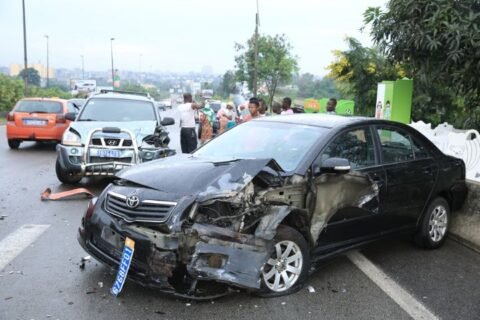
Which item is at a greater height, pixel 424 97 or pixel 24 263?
pixel 424 97

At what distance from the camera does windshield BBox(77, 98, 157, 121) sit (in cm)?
992

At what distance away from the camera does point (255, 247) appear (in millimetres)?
4012

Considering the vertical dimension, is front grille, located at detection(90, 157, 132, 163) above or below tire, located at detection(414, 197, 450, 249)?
above

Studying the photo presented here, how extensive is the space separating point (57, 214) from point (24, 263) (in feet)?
6.88

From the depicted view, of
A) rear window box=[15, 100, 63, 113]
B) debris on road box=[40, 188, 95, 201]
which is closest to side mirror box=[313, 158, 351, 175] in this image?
debris on road box=[40, 188, 95, 201]

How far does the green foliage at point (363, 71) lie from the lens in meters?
17.3

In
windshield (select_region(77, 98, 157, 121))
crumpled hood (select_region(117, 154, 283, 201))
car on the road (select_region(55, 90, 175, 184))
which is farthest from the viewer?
windshield (select_region(77, 98, 157, 121))

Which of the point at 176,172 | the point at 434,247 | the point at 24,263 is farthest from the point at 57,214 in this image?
the point at 434,247

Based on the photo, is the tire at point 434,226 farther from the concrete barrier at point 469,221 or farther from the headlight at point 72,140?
the headlight at point 72,140

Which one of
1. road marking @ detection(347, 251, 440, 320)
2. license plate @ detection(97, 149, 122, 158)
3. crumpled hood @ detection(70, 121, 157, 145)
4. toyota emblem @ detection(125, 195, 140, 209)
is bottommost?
road marking @ detection(347, 251, 440, 320)

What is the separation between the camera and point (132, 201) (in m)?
4.12

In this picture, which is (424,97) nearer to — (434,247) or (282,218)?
(434,247)

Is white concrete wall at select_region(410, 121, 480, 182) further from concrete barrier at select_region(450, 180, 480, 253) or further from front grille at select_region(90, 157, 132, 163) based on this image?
front grille at select_region(90, 157, 132, 163)

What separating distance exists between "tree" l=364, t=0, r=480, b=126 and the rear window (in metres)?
9.98
